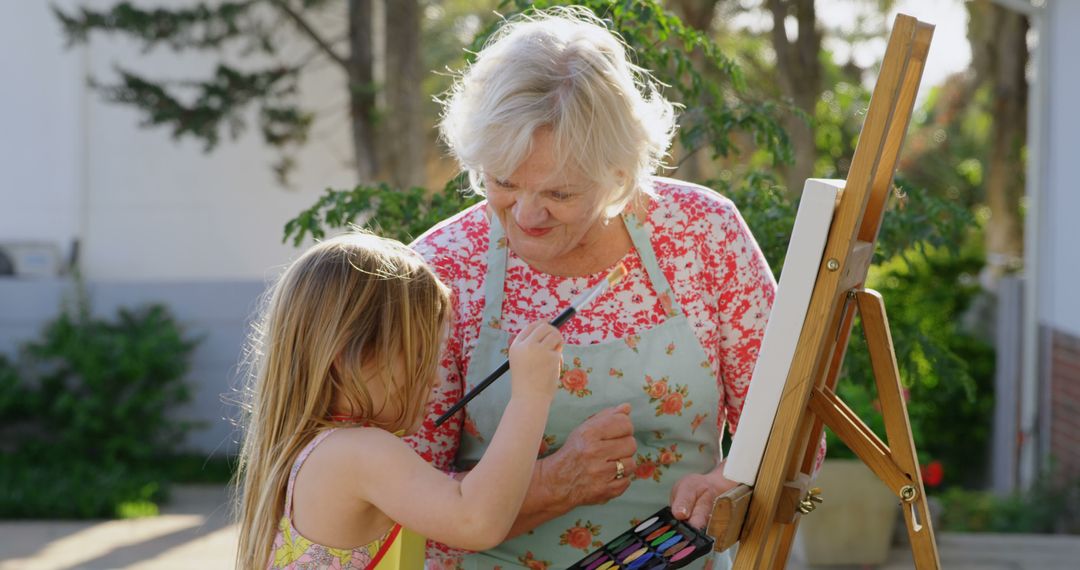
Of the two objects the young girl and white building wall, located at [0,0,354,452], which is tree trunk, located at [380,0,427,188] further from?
the young girl

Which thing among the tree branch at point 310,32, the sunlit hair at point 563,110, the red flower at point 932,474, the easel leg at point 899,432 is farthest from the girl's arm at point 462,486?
the tree branch at point 310,32

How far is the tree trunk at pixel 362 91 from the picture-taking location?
10.2 metres

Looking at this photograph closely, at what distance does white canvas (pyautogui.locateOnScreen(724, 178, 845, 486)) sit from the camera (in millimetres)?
1753

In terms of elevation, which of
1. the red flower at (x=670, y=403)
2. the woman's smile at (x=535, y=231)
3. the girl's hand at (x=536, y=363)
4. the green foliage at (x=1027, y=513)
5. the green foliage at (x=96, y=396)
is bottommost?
the green foliage at (x=96, y=396)

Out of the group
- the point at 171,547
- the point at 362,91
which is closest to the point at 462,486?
the point at 171,547

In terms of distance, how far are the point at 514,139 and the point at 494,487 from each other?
48cm

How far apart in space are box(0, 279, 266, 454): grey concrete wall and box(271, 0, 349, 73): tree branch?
6.58 ft

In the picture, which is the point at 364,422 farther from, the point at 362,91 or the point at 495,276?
the point at 362,91

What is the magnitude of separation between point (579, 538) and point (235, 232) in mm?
8945

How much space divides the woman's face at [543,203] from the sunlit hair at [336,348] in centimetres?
15

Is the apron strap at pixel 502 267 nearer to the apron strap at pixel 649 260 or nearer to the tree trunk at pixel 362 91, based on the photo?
the apron strap at pixel 649 260

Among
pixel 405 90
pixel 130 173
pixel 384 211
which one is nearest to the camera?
pixel 384 211

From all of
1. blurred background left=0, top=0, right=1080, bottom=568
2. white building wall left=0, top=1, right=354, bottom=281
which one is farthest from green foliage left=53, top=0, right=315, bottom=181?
white building wall left=0, top=1, right=354, bottom=281

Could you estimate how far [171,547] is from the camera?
19.0ft
